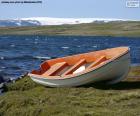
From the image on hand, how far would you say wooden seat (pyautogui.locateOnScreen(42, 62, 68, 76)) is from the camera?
69.3 ft

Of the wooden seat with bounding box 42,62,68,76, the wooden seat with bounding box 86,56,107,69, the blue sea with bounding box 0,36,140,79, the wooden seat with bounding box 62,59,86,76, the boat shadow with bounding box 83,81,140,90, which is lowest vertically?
the blue sea with bounding box 0,36,140,79

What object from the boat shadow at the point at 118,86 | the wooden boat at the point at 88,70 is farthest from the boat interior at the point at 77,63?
the boat shadow at the point at 118,86

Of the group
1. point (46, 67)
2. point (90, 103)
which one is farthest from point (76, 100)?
point (46, 67)

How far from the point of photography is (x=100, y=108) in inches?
579

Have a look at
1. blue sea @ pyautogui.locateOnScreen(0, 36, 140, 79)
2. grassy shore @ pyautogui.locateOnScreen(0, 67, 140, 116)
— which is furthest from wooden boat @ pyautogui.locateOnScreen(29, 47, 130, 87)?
blue sea @ pyautogui.locateOnScreen(0, 36, 140, 79)

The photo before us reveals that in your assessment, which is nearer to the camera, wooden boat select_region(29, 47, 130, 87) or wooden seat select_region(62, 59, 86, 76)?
wooden boat select_region(29, 47, 130, 87)

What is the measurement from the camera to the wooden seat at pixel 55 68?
21125mm

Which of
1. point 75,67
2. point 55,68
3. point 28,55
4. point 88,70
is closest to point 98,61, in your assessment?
point 75,67

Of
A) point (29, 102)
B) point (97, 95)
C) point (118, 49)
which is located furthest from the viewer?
point (118, 49)

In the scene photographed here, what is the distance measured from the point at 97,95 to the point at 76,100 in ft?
4.01

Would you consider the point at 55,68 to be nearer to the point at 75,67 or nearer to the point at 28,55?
the point at 75,67

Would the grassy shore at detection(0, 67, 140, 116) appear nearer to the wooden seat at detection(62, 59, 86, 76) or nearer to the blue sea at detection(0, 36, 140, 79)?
the wooden seat at detection(62, 59, 86, 76)

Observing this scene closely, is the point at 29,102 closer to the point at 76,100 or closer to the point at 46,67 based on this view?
the point at 76,100

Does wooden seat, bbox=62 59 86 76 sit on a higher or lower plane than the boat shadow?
higher
